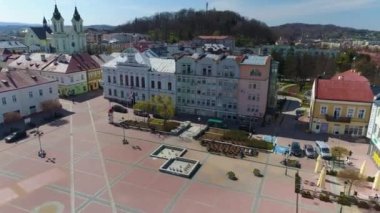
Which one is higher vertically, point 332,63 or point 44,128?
point 332,63

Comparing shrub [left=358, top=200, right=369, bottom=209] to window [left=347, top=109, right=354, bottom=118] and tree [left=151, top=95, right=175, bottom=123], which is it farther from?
tree [left=151, top=95, right=175, bottom=123]

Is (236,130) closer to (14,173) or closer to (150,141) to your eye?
(150,141)

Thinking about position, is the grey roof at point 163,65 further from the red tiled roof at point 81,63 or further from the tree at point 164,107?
the red tiled roof at point 81,63

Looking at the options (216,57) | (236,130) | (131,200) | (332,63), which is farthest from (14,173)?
(332,63)

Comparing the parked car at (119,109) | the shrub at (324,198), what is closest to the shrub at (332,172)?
the shrub at (324,198)

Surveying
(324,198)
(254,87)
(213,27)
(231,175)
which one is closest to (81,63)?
(254,87)

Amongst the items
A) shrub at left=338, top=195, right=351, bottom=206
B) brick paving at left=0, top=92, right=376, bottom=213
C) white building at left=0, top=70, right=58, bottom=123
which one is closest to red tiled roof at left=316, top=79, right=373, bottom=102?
brick paving at left=0, top=92, right=376, bottom=213
